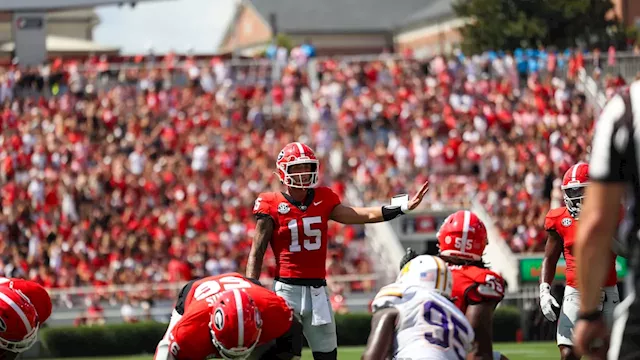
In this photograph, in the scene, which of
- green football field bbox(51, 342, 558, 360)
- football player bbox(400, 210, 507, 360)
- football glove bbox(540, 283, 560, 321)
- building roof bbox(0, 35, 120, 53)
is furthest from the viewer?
building roof bbox(0, 35, 120, 53)

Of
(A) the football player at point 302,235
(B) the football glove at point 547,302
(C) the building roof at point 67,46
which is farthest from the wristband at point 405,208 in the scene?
(C) the building roof at point 67,46

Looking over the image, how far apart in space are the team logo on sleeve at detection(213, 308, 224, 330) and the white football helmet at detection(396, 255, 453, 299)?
861 millimetres

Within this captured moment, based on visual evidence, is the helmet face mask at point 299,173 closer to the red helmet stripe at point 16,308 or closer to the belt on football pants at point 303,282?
the belt on football pants at point 303,282

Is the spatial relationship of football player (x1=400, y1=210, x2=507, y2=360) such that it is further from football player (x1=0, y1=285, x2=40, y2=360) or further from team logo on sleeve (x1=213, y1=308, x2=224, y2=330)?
football player (x1=0, y1=285, x2=40, y2=360)

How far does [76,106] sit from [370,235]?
24.3 feet

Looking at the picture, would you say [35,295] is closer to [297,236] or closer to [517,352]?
[297,236]

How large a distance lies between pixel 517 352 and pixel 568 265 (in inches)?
307

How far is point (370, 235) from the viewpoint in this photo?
2428 centimetres

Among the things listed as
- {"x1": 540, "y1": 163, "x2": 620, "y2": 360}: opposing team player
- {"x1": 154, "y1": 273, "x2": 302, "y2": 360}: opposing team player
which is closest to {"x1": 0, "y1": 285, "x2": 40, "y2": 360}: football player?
{"x1": 154, "y1": 273, "x2": 302, "y2": 360}: opposing team player

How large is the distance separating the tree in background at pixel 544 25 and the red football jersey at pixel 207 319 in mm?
48918

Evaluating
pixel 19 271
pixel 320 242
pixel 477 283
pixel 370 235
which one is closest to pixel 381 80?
pixel 370 235

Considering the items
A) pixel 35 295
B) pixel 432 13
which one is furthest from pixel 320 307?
pixel 432 13

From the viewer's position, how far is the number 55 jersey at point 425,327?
5.84 metres

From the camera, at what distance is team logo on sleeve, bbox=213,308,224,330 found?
6168 mm
